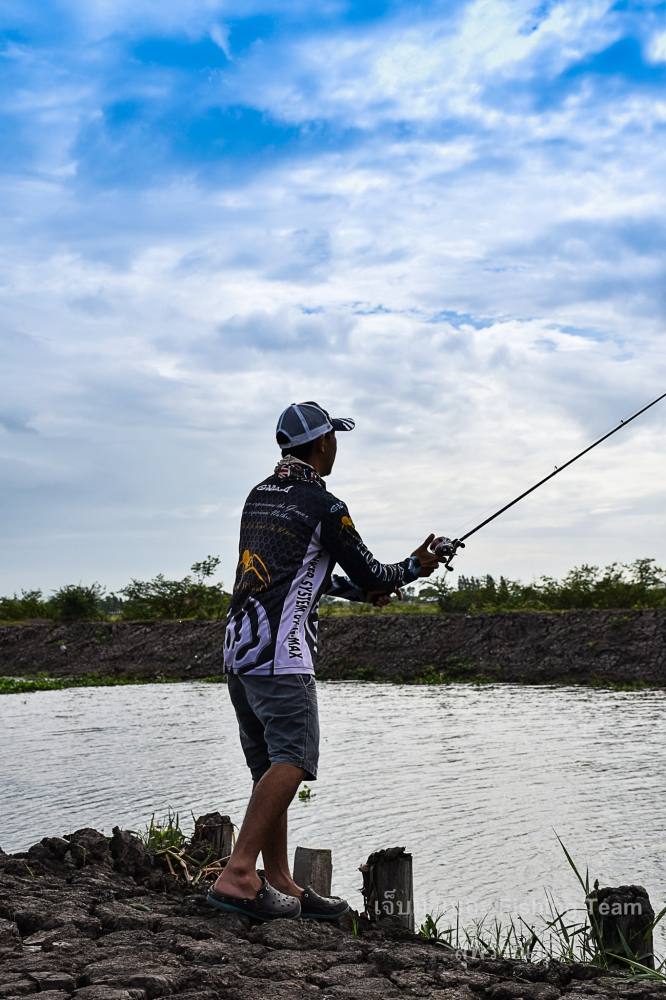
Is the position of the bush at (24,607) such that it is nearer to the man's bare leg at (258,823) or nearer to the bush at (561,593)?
the bush at (561,593)

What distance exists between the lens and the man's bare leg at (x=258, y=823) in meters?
4.66

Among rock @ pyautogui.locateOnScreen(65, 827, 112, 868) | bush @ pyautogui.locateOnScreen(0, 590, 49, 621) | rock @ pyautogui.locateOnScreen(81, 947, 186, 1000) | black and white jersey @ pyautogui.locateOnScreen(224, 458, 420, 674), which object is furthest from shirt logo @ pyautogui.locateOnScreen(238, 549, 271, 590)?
bush @ pyautogui.locateOnScreen(0, 590, 49, 621)

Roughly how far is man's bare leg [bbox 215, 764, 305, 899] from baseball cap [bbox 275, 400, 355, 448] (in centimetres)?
150

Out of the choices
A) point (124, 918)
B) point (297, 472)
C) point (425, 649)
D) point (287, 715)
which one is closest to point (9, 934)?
point (124, 918)

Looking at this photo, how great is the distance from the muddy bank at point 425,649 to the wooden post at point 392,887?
17.2 m

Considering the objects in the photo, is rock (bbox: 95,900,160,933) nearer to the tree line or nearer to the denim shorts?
the denim shorts

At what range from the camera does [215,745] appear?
43.8 ft

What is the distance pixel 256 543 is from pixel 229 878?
4.88ft

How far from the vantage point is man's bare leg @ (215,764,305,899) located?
466 centimetres

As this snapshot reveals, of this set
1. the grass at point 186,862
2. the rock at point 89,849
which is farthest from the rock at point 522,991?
the rock at point 89,849

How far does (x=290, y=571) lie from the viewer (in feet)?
16.0

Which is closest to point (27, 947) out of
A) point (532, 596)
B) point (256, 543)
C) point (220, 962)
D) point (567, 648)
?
point (220, 962)

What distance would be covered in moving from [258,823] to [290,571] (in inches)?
43.4

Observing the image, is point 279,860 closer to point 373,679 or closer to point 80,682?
point 373,679
